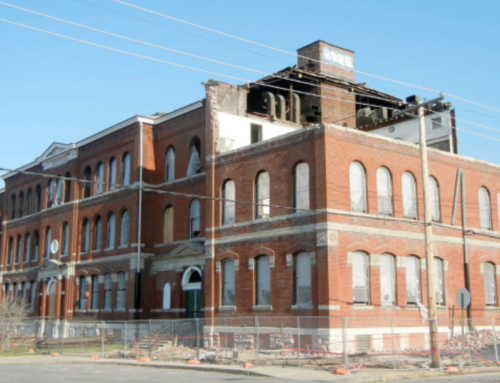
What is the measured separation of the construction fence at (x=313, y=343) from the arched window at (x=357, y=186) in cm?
508

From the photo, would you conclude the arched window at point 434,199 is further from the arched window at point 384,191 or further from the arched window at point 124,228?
the arched window at point 124,228

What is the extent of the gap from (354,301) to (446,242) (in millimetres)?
7122

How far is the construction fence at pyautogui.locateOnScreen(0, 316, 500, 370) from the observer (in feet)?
78.6

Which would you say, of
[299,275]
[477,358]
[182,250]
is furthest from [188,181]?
[477,358]

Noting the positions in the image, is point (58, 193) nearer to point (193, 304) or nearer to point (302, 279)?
point (193, 304)

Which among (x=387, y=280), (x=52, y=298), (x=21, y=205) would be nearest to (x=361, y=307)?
(x=387, y=280)

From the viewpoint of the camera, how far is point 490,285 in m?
33.6

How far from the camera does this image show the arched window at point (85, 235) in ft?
146

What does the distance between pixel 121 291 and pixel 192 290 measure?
6464 mm

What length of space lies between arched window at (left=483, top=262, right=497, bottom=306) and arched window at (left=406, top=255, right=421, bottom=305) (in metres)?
5.32

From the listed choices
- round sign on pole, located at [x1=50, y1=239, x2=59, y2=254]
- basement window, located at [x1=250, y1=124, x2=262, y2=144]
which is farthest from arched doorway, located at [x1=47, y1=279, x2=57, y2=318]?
basement window, located at [x1=250, y1=124, x2=262, y2=144]

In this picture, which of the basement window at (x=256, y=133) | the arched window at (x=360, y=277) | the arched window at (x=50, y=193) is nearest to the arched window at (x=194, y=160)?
the basement window at (x=256, y=133)

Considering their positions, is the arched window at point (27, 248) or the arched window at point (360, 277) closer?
the arched window at point (360, 277)

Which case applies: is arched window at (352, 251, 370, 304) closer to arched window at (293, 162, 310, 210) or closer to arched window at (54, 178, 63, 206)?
arched window at (293, 162, 310, 210)
